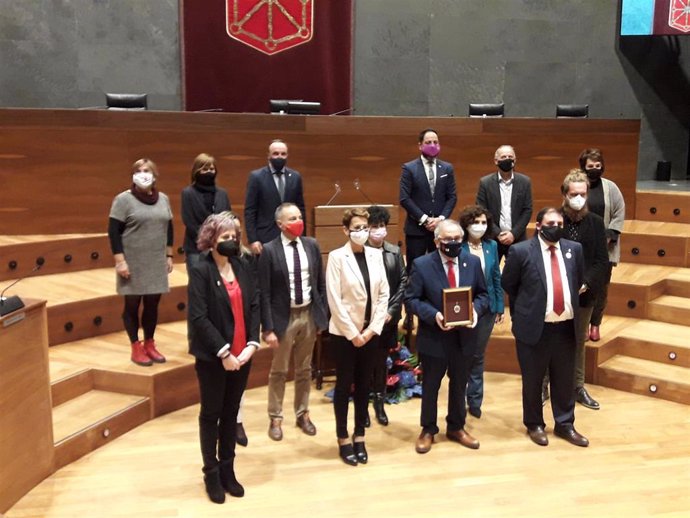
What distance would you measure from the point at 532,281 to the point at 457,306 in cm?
52

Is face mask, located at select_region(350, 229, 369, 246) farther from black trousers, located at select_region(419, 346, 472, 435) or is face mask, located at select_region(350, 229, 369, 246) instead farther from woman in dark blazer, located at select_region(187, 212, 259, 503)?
black trousers, located at select_region(419, 346, 472, 435)

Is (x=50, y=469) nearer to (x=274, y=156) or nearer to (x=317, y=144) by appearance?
(x=274, y=156)

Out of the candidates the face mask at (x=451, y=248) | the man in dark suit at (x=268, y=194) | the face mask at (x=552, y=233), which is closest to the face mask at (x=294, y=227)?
the face mask at (x=451, y=248)

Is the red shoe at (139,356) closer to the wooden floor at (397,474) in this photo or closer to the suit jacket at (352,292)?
the wooden floor at (397,474)

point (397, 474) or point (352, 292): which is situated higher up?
point (352, 292)

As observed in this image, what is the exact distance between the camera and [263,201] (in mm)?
5137

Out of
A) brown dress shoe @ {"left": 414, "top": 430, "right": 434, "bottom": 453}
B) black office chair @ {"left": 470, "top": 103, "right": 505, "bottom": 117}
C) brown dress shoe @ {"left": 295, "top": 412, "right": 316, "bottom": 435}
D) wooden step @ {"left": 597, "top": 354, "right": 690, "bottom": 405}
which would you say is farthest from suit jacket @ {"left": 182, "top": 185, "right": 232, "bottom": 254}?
black office chair @ {"left": 470, "top": 103, "right": 505, "bottom": 117}

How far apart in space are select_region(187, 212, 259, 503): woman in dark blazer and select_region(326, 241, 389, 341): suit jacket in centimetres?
51

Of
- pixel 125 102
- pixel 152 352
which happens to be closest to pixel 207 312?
pixel 152 352

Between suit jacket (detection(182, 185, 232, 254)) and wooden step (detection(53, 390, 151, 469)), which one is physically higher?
suit jacket (detection(182, 185, 232, 254))

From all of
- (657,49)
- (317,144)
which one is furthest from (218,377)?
(657,49)

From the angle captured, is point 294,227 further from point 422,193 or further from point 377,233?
point 422,193

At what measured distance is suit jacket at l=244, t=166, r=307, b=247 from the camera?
5109 millimetres

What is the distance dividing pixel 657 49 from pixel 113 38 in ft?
22.5
